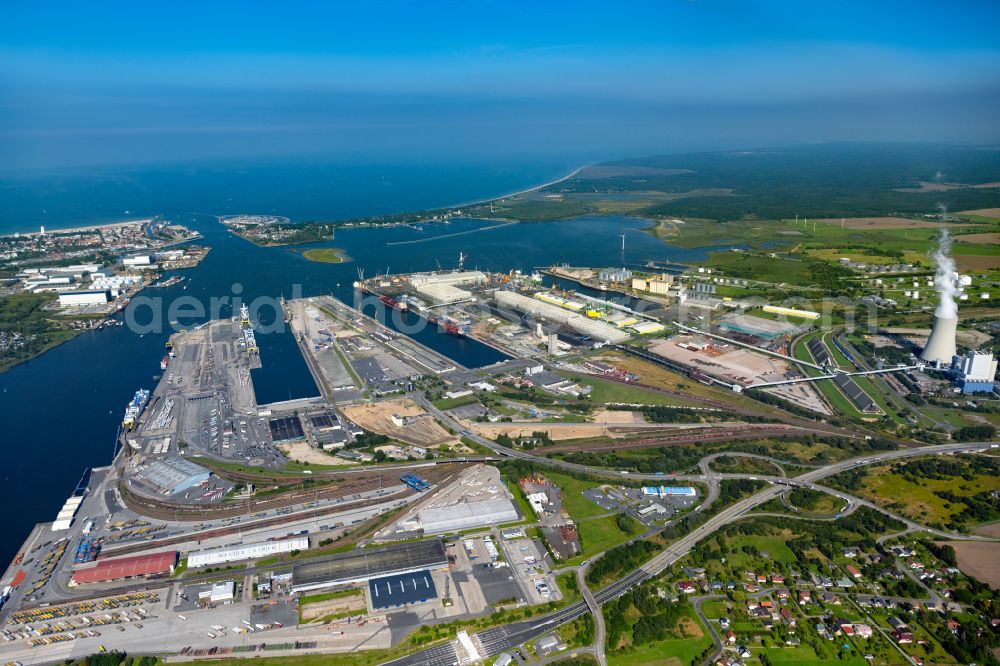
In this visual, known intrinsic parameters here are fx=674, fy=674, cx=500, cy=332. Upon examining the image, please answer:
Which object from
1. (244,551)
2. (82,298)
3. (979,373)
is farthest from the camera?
(82,298)

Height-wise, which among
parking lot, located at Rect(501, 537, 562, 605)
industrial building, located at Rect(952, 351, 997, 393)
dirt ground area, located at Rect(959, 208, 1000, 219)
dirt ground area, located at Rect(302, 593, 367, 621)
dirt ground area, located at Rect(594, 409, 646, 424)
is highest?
dirt ground area, located at Rect(959, 208, 1000, 219)

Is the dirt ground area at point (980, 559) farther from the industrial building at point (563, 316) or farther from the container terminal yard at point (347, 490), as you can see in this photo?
the industrial building at point (563, 316)

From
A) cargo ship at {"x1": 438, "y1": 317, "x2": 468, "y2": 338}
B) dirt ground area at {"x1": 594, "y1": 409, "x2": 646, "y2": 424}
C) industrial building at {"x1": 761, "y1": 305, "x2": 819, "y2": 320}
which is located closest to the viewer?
dirt ground area at {"x1": 594, "y1": 409, "x2": 646, "y2": 424}

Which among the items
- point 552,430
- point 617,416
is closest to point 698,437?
point 617,416

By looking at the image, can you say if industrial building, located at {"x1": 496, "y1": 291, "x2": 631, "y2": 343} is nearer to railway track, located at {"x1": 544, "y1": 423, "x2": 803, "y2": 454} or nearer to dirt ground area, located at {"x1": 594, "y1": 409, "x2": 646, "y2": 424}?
dirt ground area, located at {"x1": 594, "y1": 409, "x2": 646, "y2": 424}

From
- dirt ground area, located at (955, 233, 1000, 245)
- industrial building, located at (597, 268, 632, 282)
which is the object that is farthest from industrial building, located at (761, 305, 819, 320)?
dirt ground area, located at (955, 233, 1000, 245)

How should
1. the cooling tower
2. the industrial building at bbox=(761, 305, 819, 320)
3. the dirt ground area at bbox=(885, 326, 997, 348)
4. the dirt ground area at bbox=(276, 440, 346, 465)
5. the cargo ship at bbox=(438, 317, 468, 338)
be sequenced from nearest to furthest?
the dirt ground area at bbox=(276, 440, 346, 465), the cooling tower, the dirt ground area at bbox=(885, 326, 997, 348), the cargo ship at bbox=(438, 317, 468, 338), the industrial building at bbox=(761, 305, 819, 320)

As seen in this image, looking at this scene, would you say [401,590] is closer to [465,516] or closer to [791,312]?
[465,516]

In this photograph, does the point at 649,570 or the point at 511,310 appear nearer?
the point at 649,570
